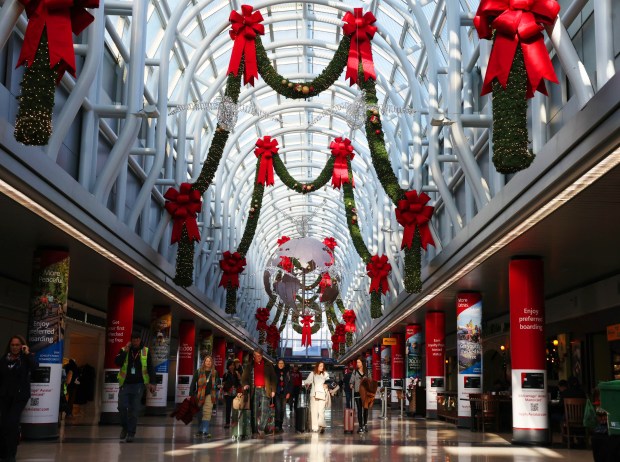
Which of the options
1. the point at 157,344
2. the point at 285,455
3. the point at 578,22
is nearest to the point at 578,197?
the point at 578,22

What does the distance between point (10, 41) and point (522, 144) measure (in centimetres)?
895

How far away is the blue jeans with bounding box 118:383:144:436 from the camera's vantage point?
16609mm

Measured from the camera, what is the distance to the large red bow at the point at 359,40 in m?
18.7

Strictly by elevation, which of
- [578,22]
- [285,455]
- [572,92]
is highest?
[578,22]

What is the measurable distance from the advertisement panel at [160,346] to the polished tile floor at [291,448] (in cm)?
1021

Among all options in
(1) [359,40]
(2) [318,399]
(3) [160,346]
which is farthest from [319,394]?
(3) [160,346]

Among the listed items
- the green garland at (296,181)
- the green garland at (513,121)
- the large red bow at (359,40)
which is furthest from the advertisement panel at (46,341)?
the green garland at (296,181)

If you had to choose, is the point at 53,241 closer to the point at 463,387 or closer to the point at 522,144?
the point at 522,144

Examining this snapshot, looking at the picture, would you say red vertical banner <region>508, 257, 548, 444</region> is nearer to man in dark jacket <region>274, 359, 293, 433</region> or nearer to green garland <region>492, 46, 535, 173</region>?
man in dark jacket <region>274, 359, 293, 433</region>

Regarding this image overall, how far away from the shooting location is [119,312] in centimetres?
2553

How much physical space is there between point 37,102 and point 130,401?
7.59m

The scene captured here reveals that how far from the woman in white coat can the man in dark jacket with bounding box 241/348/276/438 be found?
1.77m

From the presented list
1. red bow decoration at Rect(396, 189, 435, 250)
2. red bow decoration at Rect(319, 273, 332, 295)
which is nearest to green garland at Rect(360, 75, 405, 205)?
red bow decoration at Rect(396, 189, 435, 250)

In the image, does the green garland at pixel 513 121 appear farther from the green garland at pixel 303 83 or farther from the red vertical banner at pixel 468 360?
the red vertical banner at pixel 468 360
